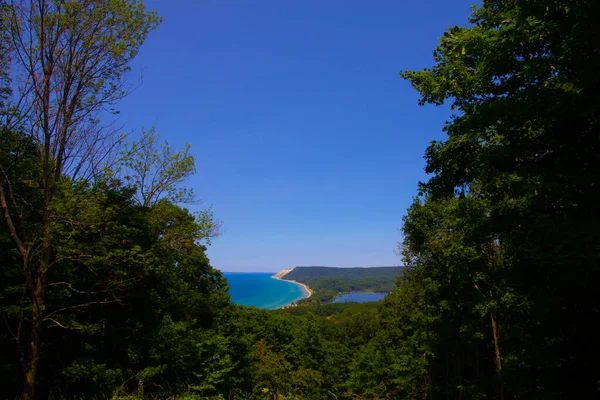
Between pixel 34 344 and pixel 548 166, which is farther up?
pixel 548 166

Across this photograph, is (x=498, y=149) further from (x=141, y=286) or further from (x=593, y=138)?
(x=141, y=286)

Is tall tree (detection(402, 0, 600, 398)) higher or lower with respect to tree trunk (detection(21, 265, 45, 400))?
higher

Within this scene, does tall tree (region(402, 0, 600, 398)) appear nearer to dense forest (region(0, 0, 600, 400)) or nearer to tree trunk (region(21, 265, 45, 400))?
dense forest (region(0, 0, 600, 400))

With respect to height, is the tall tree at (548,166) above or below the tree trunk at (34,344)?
above

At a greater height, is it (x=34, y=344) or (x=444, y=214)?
(x=444, y=214)

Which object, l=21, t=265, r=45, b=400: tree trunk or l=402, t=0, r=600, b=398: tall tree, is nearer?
l=402, t=0, r=600, b=398: tall tree

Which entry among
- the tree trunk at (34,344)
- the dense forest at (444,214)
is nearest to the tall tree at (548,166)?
the dense forest at (444,214)

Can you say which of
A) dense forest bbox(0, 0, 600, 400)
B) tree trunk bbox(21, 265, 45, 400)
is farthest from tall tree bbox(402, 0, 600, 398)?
tree trunk bbox(21, 265, 45, 400)

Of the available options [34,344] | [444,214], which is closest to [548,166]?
[444,214]

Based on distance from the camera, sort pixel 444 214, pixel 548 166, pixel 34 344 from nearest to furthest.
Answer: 1. pixel 548 166
2. pixel 34 344
3. pixel 444 214

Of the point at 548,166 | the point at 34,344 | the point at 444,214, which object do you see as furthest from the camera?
the point at 444,214

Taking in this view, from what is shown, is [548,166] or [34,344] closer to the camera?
[548,166]

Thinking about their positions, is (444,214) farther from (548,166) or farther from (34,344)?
(34,344)

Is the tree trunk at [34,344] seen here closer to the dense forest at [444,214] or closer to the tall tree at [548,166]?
the dense forest at [444,214]
